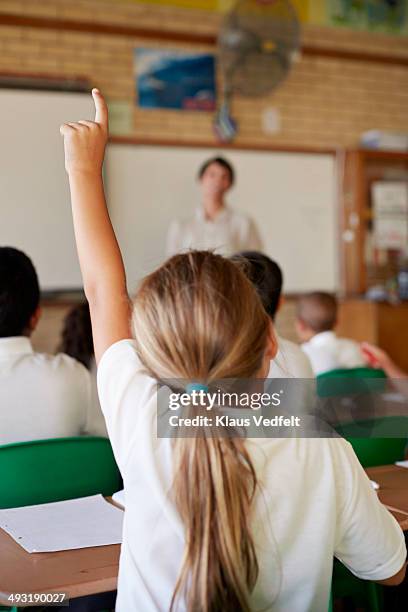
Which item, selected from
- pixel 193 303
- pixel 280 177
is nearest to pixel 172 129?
pixel 280 177

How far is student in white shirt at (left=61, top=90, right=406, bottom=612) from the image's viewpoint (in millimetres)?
1109

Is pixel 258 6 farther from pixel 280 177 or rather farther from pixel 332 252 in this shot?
pixel 332 252

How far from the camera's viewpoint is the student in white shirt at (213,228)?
491 centimetres

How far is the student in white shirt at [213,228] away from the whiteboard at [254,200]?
21 cm

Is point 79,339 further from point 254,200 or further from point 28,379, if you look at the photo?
point 254,200

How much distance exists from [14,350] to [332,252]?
13.2 feet

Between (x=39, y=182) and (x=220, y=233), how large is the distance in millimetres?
1139

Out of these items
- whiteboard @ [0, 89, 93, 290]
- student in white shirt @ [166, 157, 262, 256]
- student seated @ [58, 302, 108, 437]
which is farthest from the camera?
student in white shirt @ [166, 157, 262, 256]

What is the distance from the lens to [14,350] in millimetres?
2111

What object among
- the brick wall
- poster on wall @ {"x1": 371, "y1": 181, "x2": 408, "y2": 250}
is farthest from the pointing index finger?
poster on wall @ {"x1": 371, "y1": 181, "x2": 408, "y2": 250}

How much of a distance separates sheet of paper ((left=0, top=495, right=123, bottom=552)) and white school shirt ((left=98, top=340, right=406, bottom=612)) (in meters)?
0.26

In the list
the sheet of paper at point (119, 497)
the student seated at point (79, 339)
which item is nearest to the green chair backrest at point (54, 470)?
the sheet of paper at point (119, 497)

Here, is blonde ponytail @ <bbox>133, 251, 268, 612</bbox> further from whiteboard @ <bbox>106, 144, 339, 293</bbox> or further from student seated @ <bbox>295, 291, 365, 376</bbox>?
whiteboard @ <bbox>106, 144, 339, 293</bbox>

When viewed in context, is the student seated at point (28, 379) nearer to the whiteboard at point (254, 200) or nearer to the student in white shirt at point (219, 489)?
the student in white shirt at point (219, 489)
